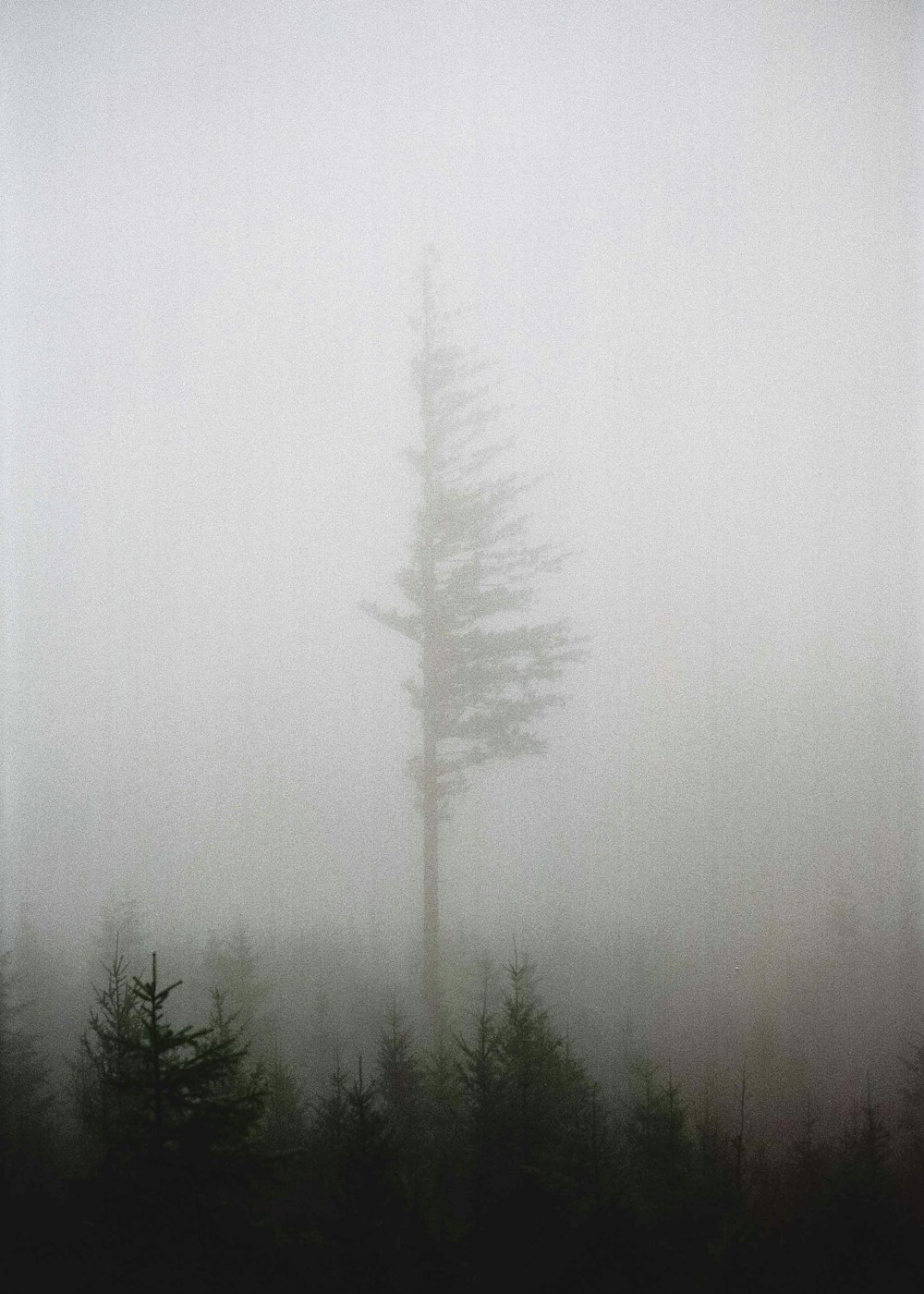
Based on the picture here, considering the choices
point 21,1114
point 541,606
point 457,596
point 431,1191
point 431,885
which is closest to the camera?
point 431,1191

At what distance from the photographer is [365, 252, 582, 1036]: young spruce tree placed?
11.6 metres

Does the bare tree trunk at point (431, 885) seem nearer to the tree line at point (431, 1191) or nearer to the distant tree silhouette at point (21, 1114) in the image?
the tree line at point (431, 1191)

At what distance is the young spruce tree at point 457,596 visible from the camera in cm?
1159

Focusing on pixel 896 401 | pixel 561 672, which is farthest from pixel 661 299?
pixel 561 672

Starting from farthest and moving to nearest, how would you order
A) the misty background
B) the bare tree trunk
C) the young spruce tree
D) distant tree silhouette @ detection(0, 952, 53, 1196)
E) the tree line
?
the misty background < the young spruce tree < the bare tree trunk < distant tree silhouette @ detection(0, 952, 53, 1196) < the tree line

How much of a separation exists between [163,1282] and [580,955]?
11.1 metres

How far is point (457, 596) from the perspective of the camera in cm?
1156

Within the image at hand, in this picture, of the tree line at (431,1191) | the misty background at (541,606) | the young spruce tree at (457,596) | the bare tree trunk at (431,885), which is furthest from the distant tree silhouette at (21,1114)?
the misty background at (541,606)

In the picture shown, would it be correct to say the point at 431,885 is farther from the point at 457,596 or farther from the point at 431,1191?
the point at 431,1191

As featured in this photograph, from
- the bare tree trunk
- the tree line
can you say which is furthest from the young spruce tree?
the tree line

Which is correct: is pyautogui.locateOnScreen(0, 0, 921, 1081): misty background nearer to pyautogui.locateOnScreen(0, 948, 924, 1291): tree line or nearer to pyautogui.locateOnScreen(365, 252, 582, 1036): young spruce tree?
pyautogui.locateOnScreen(365, 252, 582, 1036): young spruce tree

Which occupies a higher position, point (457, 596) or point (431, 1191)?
point (457, 596)

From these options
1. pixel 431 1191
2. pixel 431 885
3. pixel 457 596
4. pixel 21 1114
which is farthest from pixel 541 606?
pixel 431 1191

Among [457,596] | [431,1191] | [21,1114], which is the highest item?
Result: [457,596]
